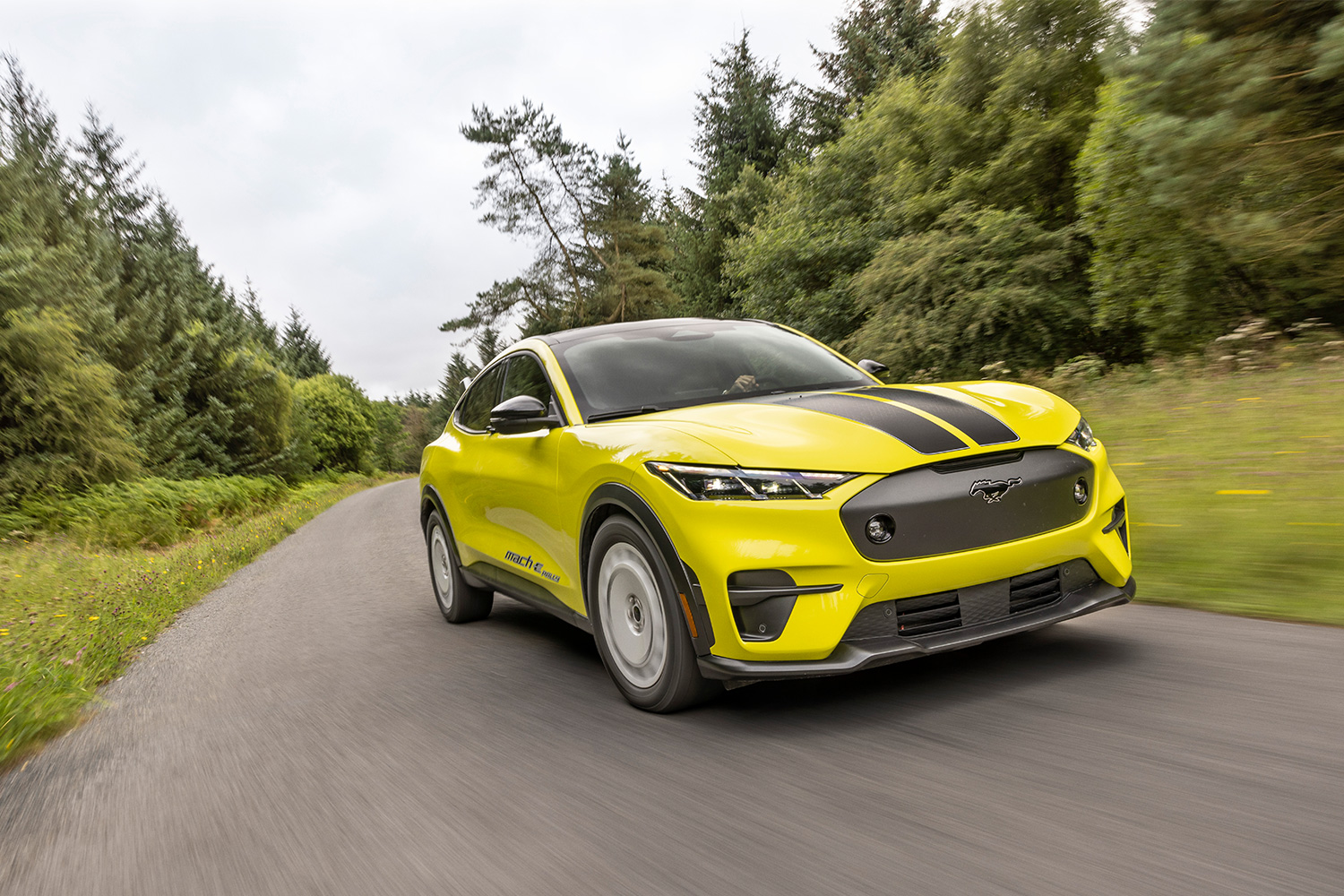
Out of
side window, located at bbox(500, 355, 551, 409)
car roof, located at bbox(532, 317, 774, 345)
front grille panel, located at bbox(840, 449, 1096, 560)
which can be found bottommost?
front grille panel, located at bbox(840, 449, 1096, 560)

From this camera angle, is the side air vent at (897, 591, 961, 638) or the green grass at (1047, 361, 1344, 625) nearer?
the side air vent at (897, 591, 961, 638)

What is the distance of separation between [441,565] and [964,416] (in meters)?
4.13

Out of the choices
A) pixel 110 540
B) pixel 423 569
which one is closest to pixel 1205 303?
pixel 423 569

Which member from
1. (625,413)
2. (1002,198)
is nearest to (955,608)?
(625,413)

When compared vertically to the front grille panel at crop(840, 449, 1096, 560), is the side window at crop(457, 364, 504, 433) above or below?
above

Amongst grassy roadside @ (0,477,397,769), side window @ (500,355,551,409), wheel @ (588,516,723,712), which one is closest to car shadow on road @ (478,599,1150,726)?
wheel @ (588,516,723,712)

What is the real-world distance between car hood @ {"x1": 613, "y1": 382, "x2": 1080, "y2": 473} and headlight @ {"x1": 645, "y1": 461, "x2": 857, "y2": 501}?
0.11ft

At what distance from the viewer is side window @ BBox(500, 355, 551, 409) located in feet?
16.0

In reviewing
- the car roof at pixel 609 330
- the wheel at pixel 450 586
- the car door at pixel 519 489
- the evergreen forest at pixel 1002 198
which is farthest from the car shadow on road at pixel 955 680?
the evergreen forest at pixel 1002 198

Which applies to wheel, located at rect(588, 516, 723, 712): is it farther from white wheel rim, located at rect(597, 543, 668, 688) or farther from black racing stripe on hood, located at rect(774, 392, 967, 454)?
black racing stripe on hood, located at rect(774, 392, 967, 454)

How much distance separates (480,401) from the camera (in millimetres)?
6168

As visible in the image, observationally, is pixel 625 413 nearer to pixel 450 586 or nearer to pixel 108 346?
pixel 450 586

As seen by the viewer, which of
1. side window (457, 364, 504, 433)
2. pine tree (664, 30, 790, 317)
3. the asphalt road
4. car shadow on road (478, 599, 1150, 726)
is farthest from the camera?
pine tree (664, 30, 790, 317)

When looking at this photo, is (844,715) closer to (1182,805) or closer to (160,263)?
(1182,805)
